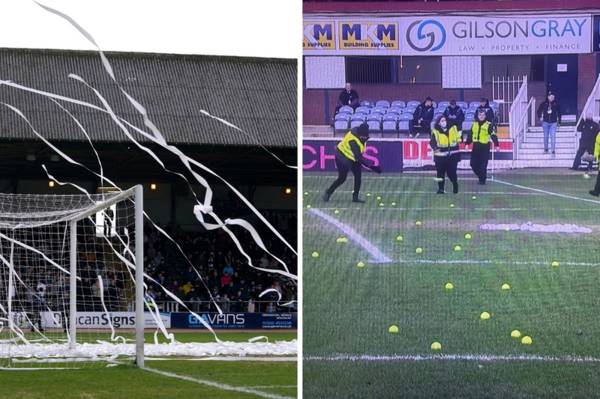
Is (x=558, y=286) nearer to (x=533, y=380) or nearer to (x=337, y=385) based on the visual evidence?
(x=533, y=380)

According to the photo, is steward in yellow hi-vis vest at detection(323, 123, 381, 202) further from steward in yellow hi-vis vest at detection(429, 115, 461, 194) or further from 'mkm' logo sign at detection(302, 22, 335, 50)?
'mkm' logo sign at detection(302, 22, 335, 50)

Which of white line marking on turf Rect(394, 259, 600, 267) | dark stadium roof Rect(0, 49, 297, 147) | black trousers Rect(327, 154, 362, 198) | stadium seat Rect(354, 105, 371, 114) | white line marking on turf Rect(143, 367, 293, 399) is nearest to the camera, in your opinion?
white line marking on turf Rect(394, 259, 600, 267)

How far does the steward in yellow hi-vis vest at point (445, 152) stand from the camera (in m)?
6.88

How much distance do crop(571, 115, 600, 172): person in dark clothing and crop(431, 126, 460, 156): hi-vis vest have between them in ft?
2.30

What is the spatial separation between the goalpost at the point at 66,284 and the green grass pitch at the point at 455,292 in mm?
4175

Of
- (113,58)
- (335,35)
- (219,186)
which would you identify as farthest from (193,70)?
(335,35)

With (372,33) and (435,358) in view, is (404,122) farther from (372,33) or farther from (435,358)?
(435,358)

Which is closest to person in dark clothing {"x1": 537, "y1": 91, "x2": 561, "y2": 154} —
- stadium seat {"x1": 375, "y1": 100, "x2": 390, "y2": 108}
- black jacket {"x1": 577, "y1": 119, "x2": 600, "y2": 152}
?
black jacket {"x1": 577, "y1": 119, "x2": 600, "y2": 152}

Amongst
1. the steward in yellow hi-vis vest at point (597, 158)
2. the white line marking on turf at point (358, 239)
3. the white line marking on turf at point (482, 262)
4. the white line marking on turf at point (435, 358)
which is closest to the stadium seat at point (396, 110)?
the white line marking on turf at point (358, 239)

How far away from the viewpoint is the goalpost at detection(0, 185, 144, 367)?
1127cm

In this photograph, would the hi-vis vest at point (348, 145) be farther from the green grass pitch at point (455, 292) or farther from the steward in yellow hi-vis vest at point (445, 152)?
the steward in yellow hi-vis vest at point (445, 152)

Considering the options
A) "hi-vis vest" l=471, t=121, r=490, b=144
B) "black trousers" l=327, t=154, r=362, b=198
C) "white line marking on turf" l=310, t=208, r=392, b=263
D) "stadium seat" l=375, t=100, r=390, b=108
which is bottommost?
"white line marking on turf" l=310, t=208, r=392, b=263

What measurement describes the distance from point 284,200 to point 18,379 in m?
10.4

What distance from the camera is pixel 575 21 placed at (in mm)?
6832
